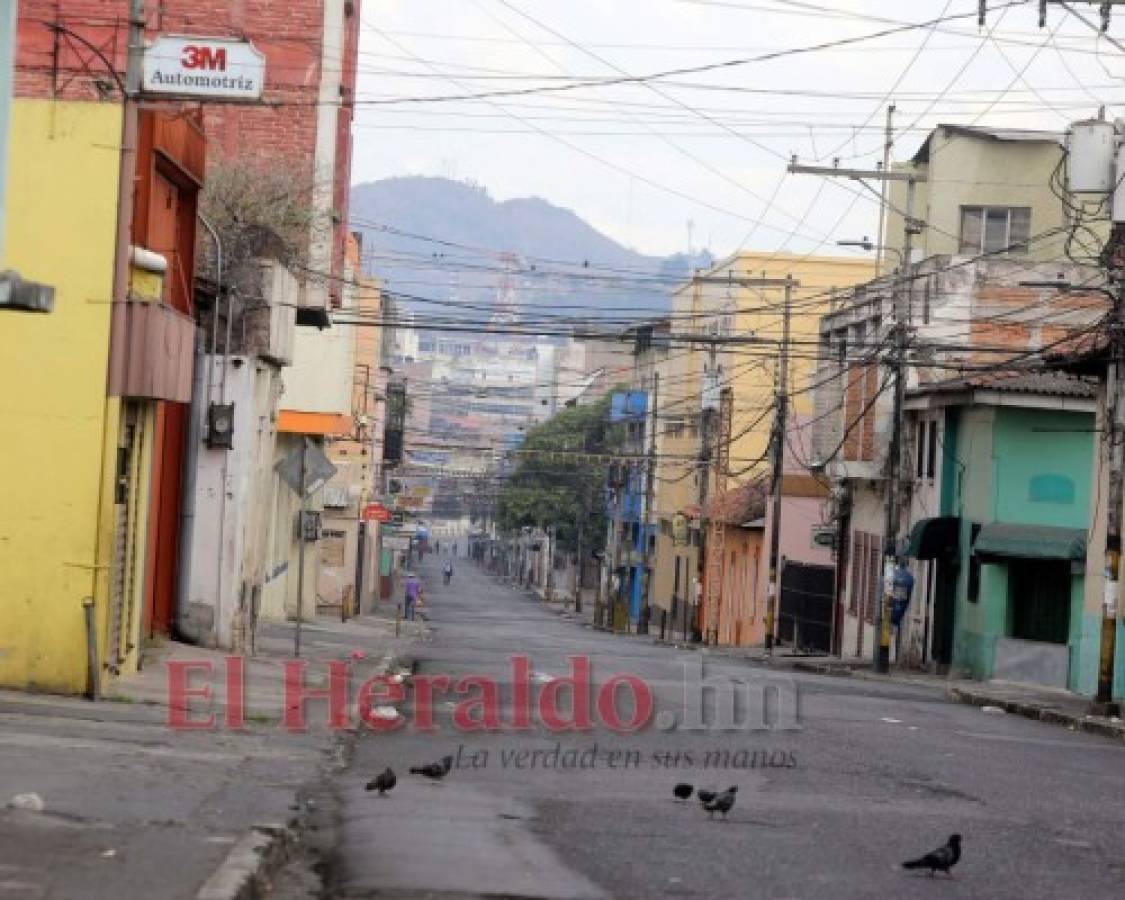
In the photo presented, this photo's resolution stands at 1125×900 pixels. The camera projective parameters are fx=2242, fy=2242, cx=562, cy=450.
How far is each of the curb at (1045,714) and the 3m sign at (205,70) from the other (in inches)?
566

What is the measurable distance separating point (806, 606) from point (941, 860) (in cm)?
5177

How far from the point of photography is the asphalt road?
11578 millimetres

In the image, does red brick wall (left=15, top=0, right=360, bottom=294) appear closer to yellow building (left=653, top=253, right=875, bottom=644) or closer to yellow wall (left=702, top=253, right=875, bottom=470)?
yellow building (left=653, top=253, right=875, bottom=644)

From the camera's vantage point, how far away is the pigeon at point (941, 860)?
1175cm

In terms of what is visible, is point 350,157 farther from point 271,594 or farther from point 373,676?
point 373,676

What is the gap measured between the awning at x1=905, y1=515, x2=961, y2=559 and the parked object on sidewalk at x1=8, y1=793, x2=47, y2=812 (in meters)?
35.6

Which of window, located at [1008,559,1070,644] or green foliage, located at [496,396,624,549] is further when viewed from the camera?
green foliage, located at [496,396,624,549]

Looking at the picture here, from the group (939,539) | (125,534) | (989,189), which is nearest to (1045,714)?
(125,534)

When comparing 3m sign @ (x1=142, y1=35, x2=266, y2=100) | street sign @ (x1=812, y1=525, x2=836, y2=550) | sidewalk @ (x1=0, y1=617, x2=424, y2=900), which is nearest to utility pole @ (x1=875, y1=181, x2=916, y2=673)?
street sign @ (x1=812, y1=525, x2=836, y2=550)

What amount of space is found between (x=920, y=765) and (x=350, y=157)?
25.0 m

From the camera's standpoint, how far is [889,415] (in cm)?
5269

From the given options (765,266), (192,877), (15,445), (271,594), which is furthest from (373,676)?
(765,266)

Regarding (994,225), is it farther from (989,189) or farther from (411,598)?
(411,598)

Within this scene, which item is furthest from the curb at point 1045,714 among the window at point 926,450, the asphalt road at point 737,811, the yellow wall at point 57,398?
the yellow wall at point 57,398
